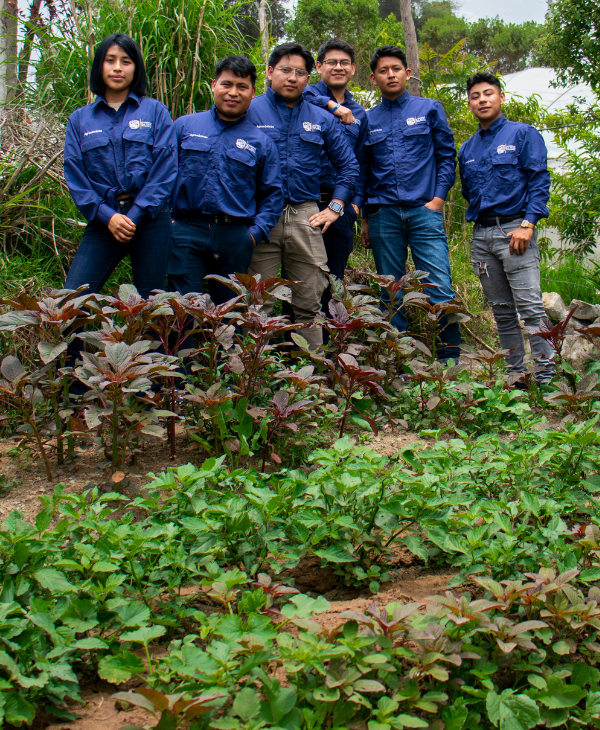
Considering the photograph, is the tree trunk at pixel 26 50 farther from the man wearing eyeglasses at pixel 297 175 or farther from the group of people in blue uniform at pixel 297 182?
the man wearing eyeglasses at pixel 297 175

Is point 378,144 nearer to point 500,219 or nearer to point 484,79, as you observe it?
point 484,79

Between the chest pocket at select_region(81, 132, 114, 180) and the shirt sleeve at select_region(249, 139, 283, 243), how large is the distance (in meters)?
0.83

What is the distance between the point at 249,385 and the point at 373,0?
20899 mm

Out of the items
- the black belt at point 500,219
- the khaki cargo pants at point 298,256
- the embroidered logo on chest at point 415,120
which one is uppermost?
the embroidered logo on chest at point 415,120

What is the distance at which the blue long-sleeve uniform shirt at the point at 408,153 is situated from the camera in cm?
430

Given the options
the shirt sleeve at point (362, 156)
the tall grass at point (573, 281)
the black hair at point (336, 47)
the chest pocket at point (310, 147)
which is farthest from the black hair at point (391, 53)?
the tall grass at point (573, 281)

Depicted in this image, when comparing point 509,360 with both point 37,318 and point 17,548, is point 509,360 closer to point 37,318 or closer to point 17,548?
point 37,318

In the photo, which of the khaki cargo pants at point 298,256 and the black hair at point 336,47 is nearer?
the khaki cargo pants at point 298,256

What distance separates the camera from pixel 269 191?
3.72 meters

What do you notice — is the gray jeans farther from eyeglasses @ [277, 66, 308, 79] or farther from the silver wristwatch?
eyeglasses @ [277, 66, 308, 79]

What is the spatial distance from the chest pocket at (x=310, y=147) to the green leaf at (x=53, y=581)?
301 centimetres

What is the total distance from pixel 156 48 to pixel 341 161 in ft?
6.17

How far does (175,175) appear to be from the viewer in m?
3.40

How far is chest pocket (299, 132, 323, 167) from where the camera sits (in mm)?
3953
